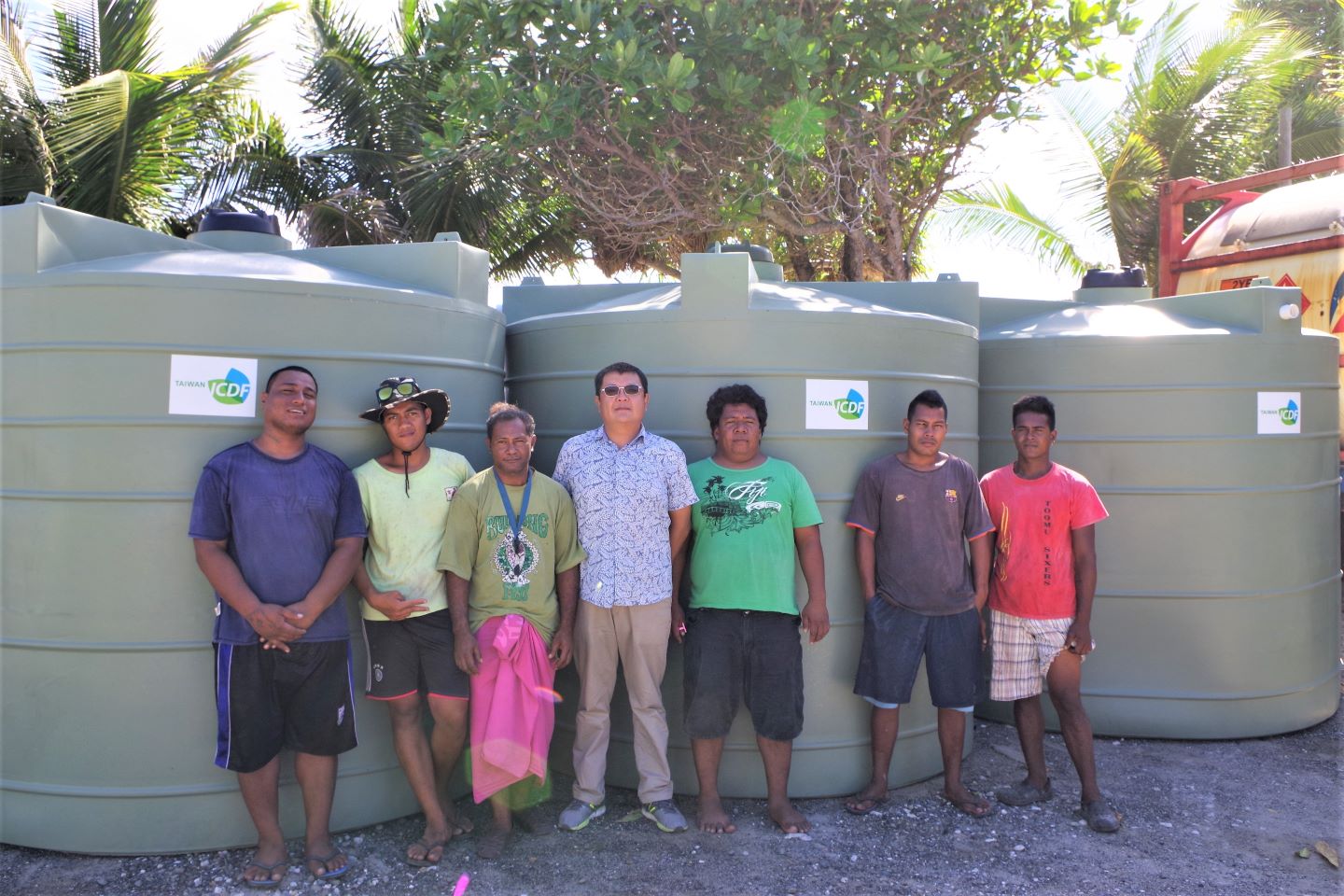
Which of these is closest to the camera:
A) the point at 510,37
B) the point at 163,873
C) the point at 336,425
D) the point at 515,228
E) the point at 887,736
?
the point at 163,873

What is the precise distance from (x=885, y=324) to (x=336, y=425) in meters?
2.41

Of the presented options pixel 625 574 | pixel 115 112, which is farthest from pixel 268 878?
pixel 115 112

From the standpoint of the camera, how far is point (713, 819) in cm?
394

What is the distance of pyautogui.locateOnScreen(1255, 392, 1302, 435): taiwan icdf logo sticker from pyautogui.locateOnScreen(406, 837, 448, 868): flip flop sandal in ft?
14.7

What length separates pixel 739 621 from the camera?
3934 mm

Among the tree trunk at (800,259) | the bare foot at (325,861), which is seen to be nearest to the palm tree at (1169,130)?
the tree trunk at (800,259)

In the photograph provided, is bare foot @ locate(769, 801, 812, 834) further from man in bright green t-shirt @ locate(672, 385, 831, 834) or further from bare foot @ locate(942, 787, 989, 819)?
bare foot @ locate(942, 787, 989, 819)

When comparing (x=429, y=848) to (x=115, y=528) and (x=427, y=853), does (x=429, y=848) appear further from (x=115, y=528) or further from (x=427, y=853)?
(x=115, y=528)

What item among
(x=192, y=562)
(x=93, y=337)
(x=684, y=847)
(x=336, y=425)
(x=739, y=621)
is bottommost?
(x=684, y=847)

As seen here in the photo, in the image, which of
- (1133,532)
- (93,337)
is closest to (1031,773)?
(1133,532)

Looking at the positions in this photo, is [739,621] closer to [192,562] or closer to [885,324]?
[885,324]

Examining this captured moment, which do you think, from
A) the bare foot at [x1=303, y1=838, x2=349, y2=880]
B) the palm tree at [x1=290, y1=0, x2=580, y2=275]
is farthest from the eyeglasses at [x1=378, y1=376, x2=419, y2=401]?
the palm tree at [x1=290, y1=0, x2=580, y2=275]

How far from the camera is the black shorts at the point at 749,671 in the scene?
3928 mm

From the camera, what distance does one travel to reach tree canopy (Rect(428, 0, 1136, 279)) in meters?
6.70
